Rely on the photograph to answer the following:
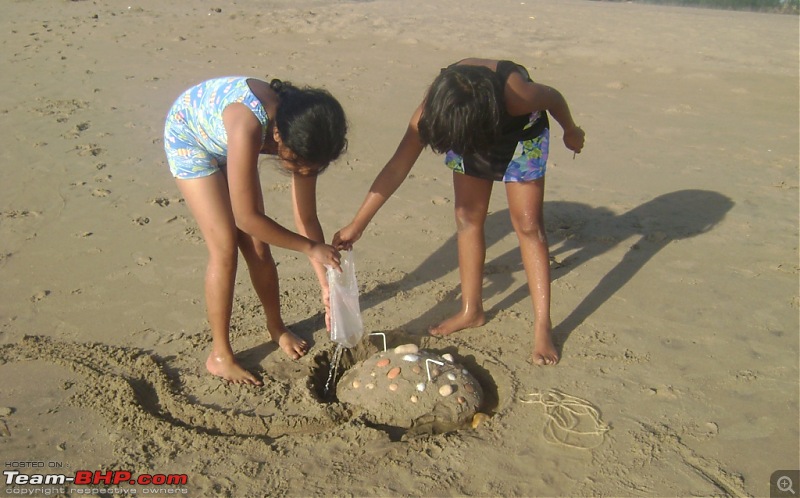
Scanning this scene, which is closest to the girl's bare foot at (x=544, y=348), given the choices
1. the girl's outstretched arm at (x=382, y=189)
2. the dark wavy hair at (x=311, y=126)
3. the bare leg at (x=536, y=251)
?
the bare leg at (x=536, y=251)

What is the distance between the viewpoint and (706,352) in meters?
3.22

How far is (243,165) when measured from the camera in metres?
2.52

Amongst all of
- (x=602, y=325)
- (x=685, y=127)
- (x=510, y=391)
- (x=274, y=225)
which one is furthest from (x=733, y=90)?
(x=274, y=225)

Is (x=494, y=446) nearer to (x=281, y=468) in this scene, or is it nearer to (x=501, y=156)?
(x=281, y=468)

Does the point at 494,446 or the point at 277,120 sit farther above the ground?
the point at 277,120

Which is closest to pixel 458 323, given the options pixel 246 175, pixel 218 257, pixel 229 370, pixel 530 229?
pixel 530 229

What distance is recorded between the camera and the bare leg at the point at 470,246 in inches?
128

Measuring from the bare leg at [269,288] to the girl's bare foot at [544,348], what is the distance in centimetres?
107

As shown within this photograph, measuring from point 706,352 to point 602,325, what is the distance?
49cm

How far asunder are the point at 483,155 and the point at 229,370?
4.77 feet

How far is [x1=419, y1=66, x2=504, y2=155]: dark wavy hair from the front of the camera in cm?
257

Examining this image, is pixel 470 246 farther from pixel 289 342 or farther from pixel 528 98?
pixel 289 342

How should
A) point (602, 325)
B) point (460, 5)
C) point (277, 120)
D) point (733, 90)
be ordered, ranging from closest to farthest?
point (277, 120), point (602, 325), point (733, 90), point (460, 5)

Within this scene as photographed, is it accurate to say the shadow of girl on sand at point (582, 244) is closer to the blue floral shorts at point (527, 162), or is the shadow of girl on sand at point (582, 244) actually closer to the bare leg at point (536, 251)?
the bare leg at point (536, 251)
